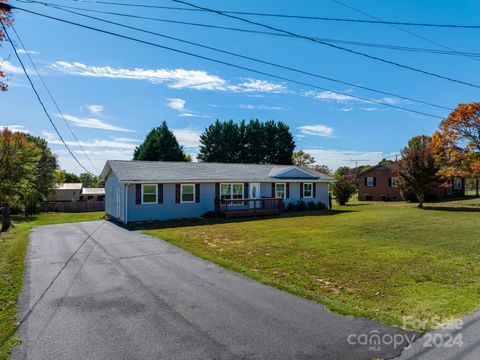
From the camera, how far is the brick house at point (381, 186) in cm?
4206

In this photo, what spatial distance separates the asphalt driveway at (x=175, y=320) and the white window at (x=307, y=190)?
65.4ft

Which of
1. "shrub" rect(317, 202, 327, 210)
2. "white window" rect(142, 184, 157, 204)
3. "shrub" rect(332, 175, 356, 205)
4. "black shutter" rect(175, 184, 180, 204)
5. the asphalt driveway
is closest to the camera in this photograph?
the asphalt driveway

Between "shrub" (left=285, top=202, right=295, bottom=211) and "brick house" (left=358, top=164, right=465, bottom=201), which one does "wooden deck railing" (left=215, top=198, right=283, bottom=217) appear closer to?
"shrub" (left=285, top=202, right=295, bottom=211)

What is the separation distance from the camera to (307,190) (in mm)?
27984

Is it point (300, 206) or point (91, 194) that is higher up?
point (91, 194)

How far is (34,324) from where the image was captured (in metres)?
5.25

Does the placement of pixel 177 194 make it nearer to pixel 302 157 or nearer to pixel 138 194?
pixel 138 194

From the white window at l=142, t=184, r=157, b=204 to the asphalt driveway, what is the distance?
11439 millimetres

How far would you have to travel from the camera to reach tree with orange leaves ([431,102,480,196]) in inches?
1038

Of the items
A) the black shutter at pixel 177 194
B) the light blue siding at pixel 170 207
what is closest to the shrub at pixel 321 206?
the light blue siding at pixel 170 207

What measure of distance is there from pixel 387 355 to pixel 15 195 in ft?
65.1

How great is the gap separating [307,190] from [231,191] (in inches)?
291

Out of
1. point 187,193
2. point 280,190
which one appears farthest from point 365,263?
point 280,190

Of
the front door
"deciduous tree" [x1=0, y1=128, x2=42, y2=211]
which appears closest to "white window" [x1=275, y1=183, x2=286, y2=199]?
the front door
